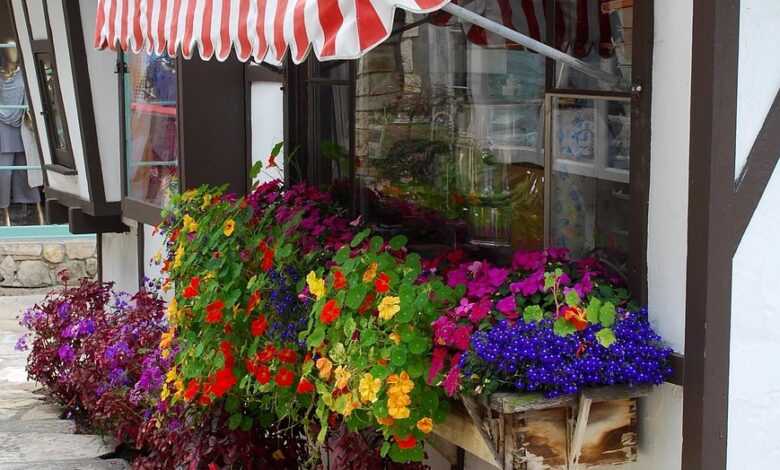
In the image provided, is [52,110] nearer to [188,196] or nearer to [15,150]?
[15,150]

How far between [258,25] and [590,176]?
3.50 ft

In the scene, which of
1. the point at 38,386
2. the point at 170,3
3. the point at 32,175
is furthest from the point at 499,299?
the point at 32,175

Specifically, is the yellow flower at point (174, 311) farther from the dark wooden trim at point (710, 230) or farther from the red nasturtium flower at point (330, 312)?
the dark wooden trim at point (710, 230)

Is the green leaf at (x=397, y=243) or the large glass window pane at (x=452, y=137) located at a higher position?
the large glass window pane at (x=452, y=137)

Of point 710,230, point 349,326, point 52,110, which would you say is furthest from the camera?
point 52,110

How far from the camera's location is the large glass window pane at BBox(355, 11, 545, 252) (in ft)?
13.1

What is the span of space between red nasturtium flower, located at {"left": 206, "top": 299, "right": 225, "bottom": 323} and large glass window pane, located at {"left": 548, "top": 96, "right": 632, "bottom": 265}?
1233 mm

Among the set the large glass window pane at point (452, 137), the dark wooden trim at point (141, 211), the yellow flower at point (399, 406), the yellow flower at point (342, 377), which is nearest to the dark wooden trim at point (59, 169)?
the dark wooden trim at point (141, 211)

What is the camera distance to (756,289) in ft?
9.58

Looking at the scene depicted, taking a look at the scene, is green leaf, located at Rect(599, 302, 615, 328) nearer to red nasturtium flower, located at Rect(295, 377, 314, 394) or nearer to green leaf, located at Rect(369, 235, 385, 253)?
green leaf, located at Rect(369, 235, 385, 253)

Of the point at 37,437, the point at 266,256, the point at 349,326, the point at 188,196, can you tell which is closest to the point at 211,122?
the point at 188,196

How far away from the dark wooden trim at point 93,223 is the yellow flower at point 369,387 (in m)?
4.79

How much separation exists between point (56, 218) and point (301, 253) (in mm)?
5217

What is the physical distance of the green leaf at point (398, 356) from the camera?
3201 millimetres
